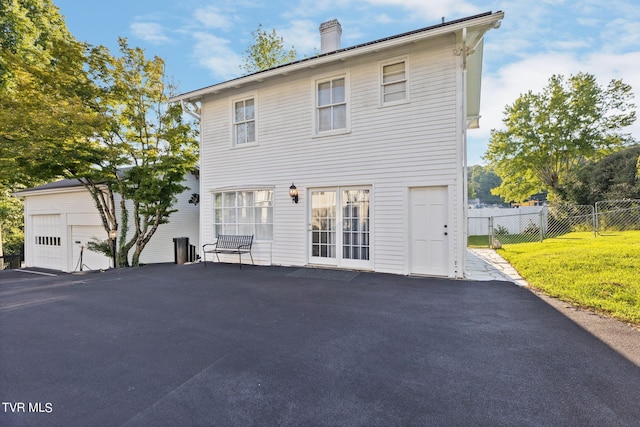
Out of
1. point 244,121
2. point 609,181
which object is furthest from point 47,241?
point 609,181

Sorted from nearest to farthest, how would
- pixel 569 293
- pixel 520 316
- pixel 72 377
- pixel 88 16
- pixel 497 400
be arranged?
pixel 497 400
pixel 72 377
pixel 520 316
pixel 569 293
pixel 88 16

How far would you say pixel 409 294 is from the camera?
5.15 m

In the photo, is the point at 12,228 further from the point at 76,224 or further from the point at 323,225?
the point at 323,225

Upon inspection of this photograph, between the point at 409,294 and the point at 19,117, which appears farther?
the point at 19,117

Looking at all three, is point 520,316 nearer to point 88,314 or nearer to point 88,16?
point 88,314

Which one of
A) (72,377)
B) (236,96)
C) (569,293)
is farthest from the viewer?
(236,96)

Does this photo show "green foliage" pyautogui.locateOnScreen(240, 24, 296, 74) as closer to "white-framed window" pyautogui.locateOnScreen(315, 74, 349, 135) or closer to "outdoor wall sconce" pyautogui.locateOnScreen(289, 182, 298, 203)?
"white-framed window" pyautogui.locateOnScreen(315, 74, 349, 135)

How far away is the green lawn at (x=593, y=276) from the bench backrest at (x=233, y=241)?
6.85 m

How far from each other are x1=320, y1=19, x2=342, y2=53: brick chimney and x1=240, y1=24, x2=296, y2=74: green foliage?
962cm

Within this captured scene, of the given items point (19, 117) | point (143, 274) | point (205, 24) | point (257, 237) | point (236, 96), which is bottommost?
point (143, 274)

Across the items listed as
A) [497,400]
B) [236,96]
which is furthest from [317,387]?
[236,96]

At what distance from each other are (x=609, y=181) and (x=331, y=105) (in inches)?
682

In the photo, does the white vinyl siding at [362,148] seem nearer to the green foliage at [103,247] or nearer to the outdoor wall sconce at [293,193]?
the outdoor wall sconce at [293,193]

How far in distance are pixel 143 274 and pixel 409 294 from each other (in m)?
6.79
